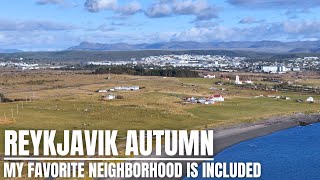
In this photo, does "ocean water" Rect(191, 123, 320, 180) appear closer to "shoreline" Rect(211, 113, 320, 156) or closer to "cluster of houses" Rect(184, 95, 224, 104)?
"shoreline" Rect(211, 113, 320, 156)

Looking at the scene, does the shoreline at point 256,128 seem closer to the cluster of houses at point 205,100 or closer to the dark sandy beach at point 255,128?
the dark sandy beach at point 255,128

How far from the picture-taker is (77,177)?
48.8 metres

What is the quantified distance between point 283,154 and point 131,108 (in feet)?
135

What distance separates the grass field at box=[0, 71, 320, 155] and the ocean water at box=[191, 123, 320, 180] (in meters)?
10.5

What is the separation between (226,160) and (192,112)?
39431 mm

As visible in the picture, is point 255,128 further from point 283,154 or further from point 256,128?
point 283,154

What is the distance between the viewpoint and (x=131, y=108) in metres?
102

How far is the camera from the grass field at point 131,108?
270 ft

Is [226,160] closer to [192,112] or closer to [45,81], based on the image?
[192,112]

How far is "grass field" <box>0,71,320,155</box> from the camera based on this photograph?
82438 mm

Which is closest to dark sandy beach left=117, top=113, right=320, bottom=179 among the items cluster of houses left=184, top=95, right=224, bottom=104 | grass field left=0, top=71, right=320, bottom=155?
grass field left=0, top=71, right=320, bottom=155

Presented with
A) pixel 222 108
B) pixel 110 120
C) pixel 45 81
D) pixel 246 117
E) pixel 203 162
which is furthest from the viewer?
pixel 45 81

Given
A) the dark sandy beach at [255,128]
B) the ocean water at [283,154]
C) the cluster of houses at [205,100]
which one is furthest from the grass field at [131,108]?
the ocean water at [283,154]

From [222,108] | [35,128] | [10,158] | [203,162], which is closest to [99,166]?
[10,158]
